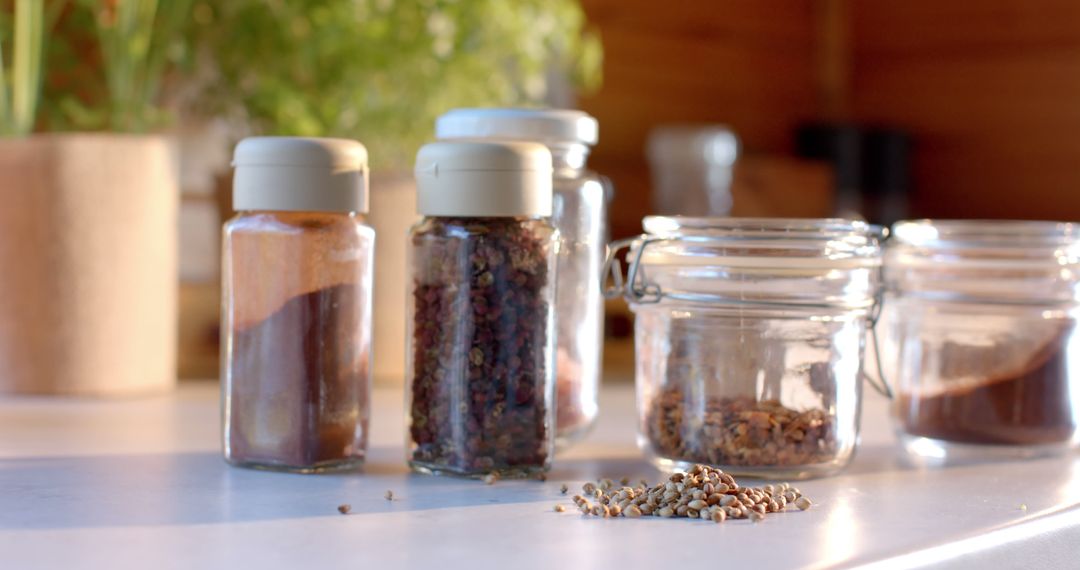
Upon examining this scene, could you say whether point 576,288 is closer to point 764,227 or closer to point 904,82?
point 764,227

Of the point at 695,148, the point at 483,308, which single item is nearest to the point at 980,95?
the point at 695,148

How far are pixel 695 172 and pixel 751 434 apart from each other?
7.15 ft

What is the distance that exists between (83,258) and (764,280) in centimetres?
66

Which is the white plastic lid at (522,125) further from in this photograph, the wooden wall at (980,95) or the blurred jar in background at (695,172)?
the wooden wall at (980,95)

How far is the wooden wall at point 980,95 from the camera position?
147 inches

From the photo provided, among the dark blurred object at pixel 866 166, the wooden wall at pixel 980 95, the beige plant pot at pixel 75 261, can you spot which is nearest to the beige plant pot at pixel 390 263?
the beige plant pot at pixel 75 261

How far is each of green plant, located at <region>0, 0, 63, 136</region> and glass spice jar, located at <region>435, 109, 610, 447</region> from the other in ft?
1.69

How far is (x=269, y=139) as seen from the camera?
82cm

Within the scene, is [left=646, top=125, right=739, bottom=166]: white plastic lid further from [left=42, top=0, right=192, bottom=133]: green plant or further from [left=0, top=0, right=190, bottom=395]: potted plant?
[left=0, top=0, right=190, bottom=395]: potted plant

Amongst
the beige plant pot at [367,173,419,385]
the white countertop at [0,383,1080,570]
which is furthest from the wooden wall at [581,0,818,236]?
the white countertop at [0,383,1080,570]

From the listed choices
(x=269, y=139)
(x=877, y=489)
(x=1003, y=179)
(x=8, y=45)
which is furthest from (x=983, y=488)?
(x=1003, y=179)

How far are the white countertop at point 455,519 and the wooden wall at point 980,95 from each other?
3056mm

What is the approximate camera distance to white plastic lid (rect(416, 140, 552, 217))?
0.79 meters

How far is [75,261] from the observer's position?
1.19 metres
